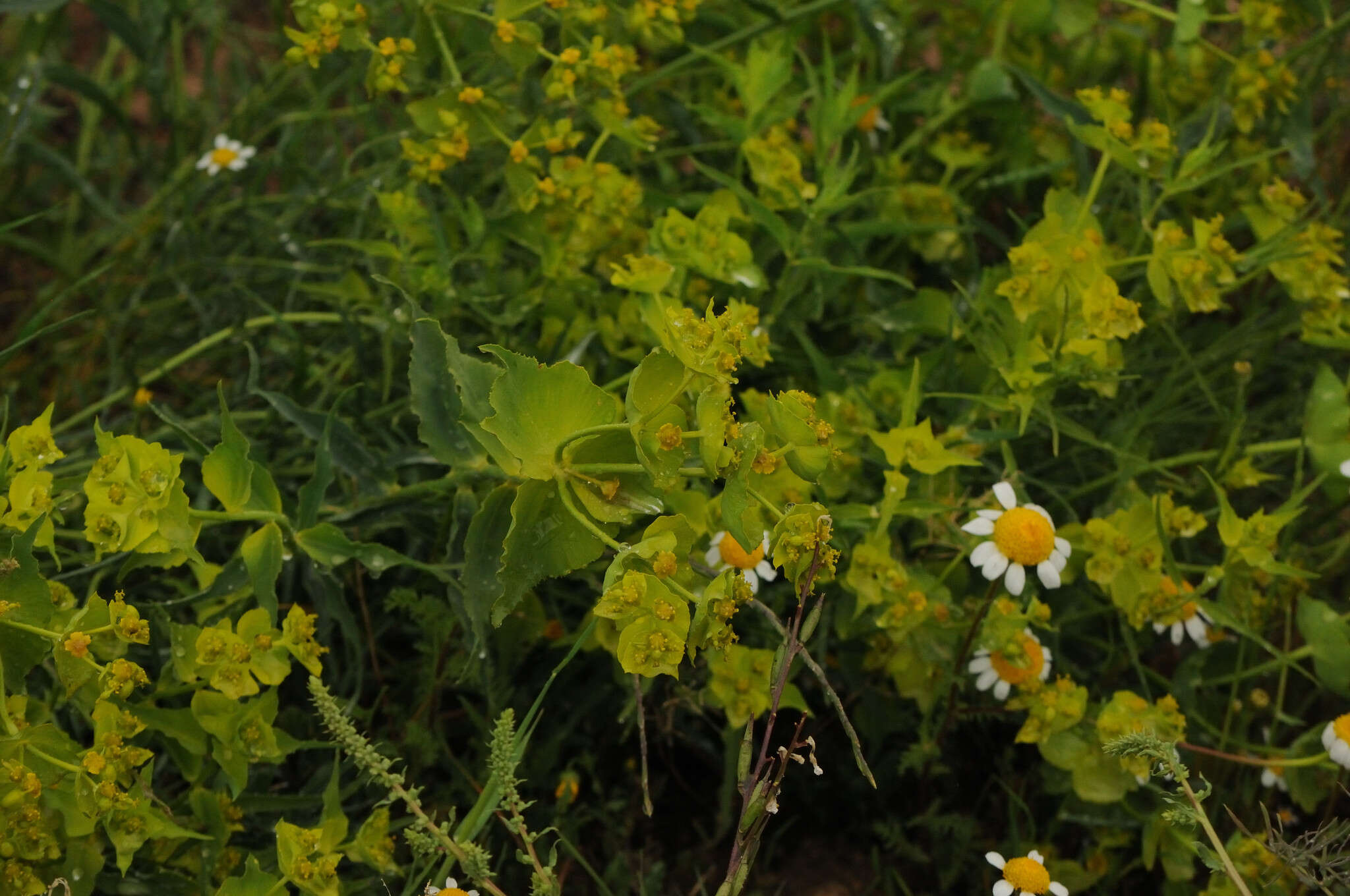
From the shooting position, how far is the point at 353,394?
1.56 m

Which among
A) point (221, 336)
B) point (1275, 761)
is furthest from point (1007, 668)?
point (221, 336)

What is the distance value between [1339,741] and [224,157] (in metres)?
1.60

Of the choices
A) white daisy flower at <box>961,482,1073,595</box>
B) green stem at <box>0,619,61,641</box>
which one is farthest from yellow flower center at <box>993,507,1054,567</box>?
green stem at <box>0,619,61,641</box>

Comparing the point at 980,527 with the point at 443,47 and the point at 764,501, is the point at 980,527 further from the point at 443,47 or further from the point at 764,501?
the point at 443,47

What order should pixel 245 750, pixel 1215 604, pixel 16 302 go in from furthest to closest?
pixel 16 302 < pixel 1215 604 < pixel 245 750

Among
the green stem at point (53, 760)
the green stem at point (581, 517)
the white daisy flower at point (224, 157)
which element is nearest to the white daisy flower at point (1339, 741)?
the green stem at point (581, 517)

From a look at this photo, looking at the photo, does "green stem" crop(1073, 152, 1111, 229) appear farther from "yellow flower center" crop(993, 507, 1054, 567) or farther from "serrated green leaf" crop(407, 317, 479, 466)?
"serrated green leaf" crop(407, 317, 479, 466)

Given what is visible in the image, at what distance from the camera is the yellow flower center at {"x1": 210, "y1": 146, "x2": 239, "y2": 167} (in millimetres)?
1899

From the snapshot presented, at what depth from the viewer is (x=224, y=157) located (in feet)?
6.24

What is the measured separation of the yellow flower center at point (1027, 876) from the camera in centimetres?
121

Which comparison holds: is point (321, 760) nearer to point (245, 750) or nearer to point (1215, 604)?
point (245, 750)

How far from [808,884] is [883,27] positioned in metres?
1.12

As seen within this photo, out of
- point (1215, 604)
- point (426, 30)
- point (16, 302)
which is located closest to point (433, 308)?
point (426, 30)

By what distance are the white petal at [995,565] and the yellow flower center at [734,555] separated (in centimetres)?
22
